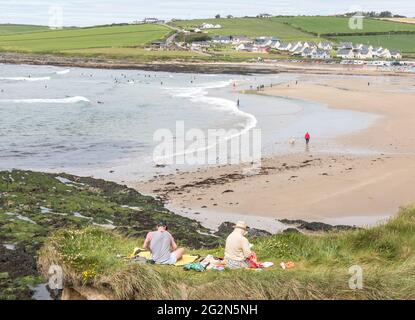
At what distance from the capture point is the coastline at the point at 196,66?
97.4 meters

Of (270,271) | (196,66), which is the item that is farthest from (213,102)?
(196,66)

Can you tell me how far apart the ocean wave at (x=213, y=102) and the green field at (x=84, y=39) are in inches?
2807

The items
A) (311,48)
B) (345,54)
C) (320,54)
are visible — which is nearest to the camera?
(320,54)

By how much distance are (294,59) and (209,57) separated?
21512 mm

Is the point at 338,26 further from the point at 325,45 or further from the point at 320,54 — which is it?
the point at 320,54

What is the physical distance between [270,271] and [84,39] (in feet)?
497

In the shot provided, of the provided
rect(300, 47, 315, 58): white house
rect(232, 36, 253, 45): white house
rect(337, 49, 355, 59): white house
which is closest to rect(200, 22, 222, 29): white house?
rect(232, 36, 253, 45): white house

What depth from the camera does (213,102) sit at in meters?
51.3

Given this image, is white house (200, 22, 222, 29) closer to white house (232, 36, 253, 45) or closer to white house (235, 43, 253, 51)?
white house (232, 36, 253, 45)

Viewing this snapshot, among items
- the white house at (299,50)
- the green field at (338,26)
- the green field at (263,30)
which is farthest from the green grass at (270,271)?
the green field at (338,26)

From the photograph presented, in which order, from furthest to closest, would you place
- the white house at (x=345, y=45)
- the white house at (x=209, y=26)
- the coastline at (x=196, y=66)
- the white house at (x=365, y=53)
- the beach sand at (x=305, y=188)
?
the white house at (x=209, y=26) → the white house at (x=345, y=45) → the white house at (x=365, y=53) → the coastline at (x=196, y=66) → the beach sand at (x=305, y=188)

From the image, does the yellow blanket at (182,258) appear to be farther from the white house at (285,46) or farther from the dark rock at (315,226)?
the white house at (285,46)

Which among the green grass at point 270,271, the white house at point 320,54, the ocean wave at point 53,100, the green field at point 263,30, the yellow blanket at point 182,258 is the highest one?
the green field at point 263,30

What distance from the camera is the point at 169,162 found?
2595cm
